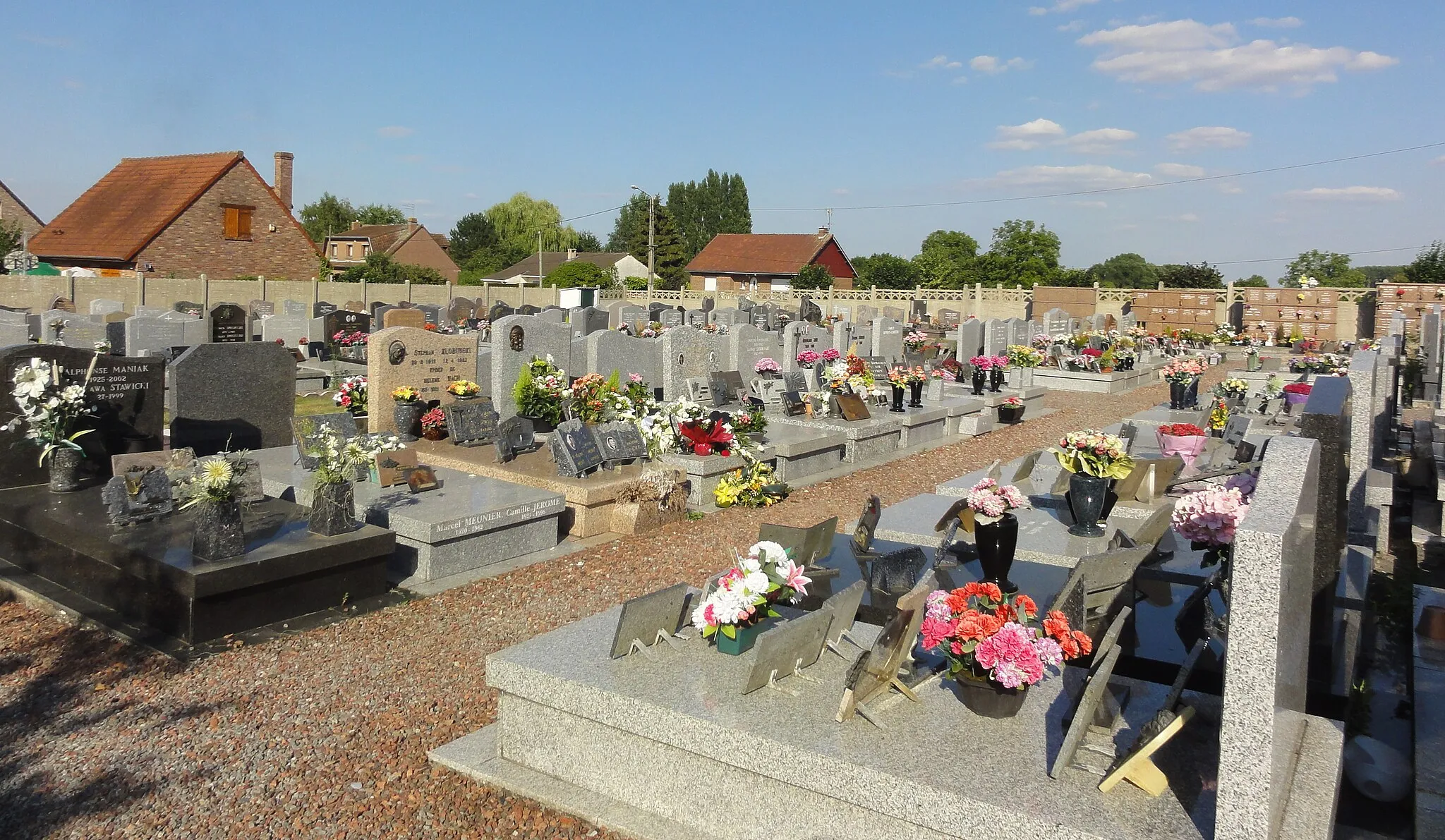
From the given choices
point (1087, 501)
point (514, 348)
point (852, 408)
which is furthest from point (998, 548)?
point (514, 348)

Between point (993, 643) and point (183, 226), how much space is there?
130ft

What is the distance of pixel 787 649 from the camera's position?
173 inches

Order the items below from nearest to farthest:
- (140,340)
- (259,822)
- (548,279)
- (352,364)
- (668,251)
Result: (259,822) → (140,340) → (352,364) → (548,279) → (668,251)

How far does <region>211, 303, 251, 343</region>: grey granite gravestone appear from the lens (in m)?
20.5

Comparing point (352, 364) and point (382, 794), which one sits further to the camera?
point (352, 364)

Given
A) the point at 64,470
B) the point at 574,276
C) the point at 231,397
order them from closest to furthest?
the point at 64,470
the point at 231,397
the point at 574,276

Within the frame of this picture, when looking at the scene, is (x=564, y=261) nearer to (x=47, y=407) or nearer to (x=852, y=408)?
(x=852, y=408)

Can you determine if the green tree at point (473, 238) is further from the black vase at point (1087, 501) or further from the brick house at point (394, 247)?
the black vase at point (1087, 501)

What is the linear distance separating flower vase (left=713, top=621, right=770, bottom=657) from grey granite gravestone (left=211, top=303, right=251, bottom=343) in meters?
18.4

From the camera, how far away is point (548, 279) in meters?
52.3

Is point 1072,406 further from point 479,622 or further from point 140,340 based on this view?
point 140,340

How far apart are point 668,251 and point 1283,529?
71.8m

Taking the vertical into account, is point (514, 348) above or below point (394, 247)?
below

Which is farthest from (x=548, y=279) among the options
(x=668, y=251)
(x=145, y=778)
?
(x=145, y=778)
